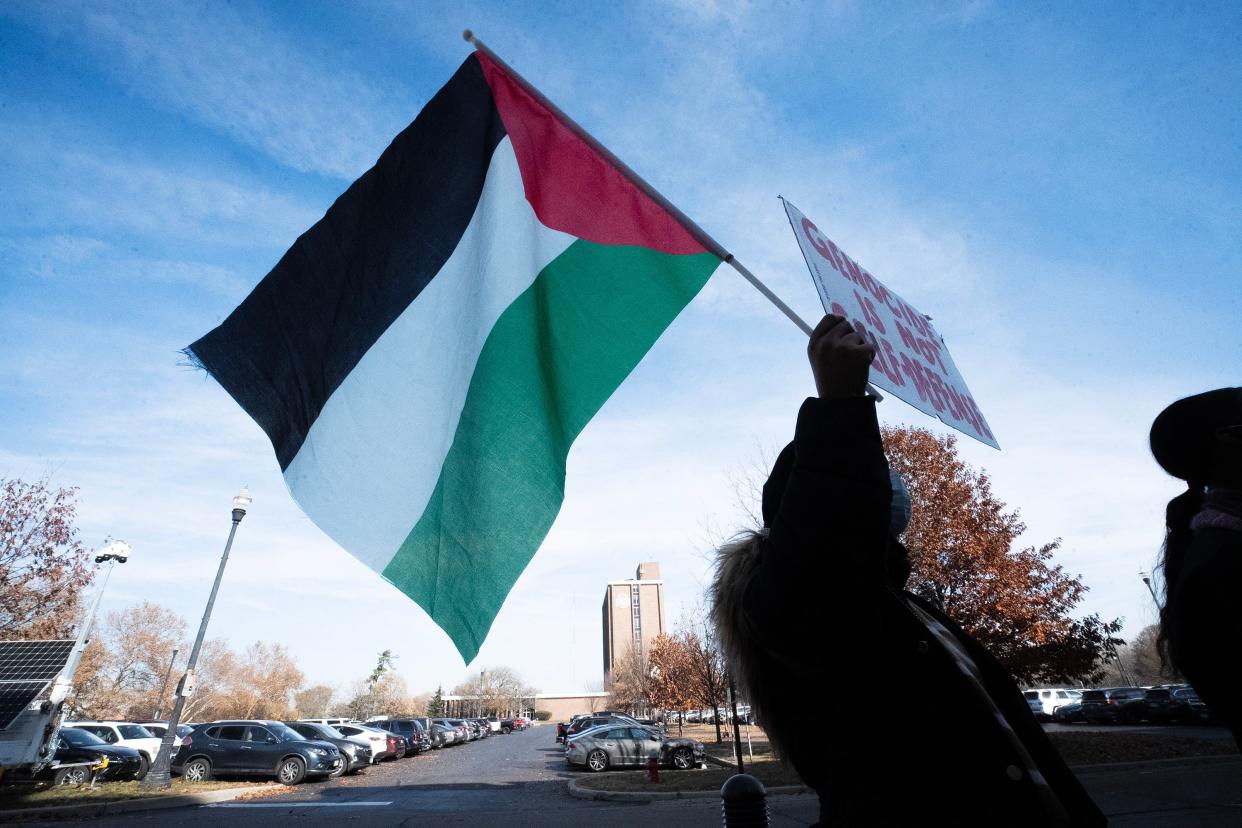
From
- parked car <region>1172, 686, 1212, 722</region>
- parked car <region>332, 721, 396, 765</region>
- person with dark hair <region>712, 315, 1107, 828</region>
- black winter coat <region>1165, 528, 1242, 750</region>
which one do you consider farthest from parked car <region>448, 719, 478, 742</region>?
person with dark hair <region>712, 315, 1107, 828</region>

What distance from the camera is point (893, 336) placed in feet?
9.29

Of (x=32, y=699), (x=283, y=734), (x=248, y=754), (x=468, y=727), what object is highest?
(x=468, y=727)

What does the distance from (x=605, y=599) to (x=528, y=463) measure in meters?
170

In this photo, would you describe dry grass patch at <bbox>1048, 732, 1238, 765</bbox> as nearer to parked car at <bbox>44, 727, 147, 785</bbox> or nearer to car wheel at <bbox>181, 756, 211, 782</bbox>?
car wheel at <bbox>181, 756, 211, 782</bbox>

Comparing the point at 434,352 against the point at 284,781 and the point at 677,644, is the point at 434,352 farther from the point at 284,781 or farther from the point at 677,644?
the point at 677,644

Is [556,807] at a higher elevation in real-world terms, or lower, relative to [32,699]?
lower

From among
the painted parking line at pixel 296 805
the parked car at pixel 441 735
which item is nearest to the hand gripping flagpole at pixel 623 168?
the painted parking line at pixel 296 805

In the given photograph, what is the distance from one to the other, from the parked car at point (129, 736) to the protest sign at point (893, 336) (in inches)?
954

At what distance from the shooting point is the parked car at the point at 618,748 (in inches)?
900

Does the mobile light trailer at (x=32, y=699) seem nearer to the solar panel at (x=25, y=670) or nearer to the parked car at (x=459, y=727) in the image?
the solar panel at (x=25, y=670)

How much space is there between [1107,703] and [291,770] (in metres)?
37.5

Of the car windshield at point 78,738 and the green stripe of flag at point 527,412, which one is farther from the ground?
the green stripe of flag at point 527,412

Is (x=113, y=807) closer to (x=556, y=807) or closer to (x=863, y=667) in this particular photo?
(x=556, y=807)

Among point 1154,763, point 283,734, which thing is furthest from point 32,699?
point 1154,763
